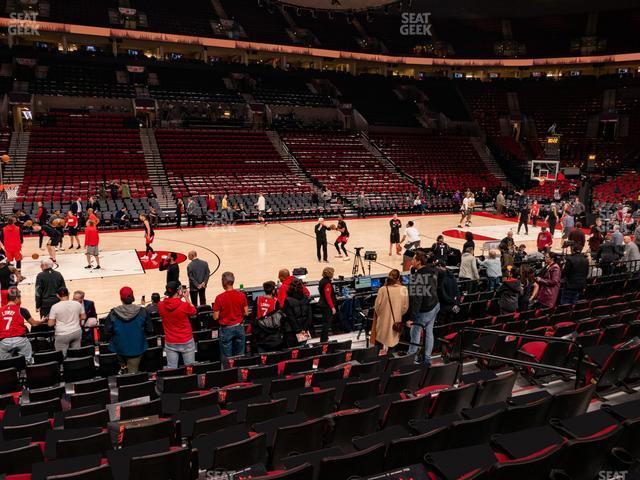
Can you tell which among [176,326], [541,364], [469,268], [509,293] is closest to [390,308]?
[541,364]

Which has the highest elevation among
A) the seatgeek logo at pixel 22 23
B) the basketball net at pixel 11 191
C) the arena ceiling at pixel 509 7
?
the arena ceiling at pixel 509 7

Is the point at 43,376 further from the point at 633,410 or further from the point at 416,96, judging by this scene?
the point at 416,96

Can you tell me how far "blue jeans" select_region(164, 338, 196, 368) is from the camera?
19.7ft

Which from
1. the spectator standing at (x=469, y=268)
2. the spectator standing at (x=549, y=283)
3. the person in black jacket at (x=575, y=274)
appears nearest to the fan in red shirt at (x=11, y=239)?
the spectator standing at (x=469, y=268)

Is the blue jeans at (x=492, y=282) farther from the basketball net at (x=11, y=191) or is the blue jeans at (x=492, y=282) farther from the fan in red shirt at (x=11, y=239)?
the basketball net at (x=11, y=191)

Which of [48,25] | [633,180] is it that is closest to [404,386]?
[633,180]

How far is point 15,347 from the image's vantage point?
233 inches

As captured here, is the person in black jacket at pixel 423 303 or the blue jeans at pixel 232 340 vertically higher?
the person in black jacket at pixel 423 303

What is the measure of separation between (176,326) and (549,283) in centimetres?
555

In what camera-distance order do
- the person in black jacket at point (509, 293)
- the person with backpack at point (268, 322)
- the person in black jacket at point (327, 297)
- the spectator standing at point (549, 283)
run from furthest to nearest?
the spectator standing at point (549, 283) < the person in black jacket at point (509, 293) < the person in black jacket at point (327, 297) < the person with backpack at point (268, 322)

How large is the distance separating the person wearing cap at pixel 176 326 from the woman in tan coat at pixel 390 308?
2.23 meters

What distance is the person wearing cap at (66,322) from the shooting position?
614 cm

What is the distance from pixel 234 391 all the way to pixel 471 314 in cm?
471

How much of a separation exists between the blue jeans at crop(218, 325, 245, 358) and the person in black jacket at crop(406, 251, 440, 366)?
6.90ft
